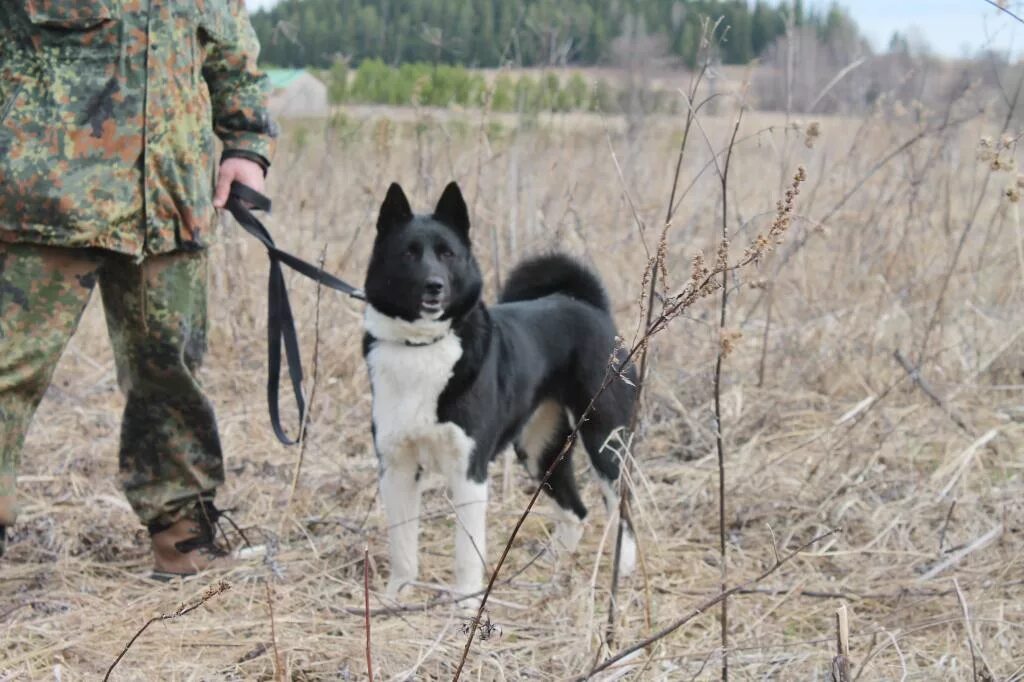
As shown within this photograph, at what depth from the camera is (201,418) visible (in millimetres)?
3092

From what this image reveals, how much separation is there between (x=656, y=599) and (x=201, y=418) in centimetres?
133

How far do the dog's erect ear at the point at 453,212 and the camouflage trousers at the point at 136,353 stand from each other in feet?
2.14

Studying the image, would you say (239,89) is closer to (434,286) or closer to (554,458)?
(434,286)

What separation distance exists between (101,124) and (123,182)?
14cm

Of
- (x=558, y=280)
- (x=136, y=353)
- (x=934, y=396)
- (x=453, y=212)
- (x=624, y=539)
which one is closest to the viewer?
(x=136, y=353)

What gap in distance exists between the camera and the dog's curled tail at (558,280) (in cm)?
366

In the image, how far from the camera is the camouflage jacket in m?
2.54

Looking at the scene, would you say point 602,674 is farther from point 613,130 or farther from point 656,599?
point 613,130

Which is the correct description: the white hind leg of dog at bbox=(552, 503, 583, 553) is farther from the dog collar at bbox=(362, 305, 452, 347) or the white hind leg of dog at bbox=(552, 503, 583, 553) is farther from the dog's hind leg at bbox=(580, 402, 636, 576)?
the dog collar at bbox=(362, 305, 452, 347)

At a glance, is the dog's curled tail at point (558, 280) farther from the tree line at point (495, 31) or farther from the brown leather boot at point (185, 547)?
the tree line at point (495, 31)

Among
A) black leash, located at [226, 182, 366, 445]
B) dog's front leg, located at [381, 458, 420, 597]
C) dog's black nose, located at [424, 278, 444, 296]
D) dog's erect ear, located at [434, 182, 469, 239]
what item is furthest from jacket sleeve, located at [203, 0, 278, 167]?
dog's front leg, located at [381, 458, 420, 597]

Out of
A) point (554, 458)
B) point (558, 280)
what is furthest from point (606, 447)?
point (558, 280)

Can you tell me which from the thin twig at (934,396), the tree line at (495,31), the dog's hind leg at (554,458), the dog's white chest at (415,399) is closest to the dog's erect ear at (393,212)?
the dog's white chest at (415,399)

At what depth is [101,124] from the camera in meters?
2.61
